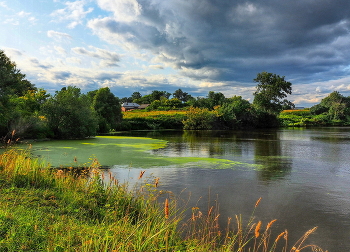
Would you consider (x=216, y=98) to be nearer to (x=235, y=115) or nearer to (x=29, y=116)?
(x=235, y=115)

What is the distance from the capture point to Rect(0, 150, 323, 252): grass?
10.9 feet

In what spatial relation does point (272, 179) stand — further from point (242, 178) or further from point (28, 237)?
point (28, 237)

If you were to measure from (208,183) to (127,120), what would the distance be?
44617 mm

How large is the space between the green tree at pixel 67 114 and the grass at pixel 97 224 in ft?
63.3

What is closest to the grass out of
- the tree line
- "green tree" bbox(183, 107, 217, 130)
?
the tree line

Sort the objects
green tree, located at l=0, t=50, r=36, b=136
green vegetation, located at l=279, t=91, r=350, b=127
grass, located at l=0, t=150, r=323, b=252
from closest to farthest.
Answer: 1. grass, located at l=0, t=150, r=323, b=252
2. green tree, located at l=0, t=50, r=36, b=136
3. green vegetation, located at l=279, t=91, r=350, b=127

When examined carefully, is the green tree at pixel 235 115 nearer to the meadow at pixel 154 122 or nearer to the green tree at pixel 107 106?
the meadow at pixel 154 122

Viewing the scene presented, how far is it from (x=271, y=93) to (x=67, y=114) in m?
58.4

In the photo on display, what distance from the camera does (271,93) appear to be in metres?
70.6

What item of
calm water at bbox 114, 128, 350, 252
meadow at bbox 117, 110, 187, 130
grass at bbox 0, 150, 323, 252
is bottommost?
calm water at bbox 114, 128, 350, 252

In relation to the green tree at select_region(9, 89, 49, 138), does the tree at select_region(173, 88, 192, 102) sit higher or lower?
higher

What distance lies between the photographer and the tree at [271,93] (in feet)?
230

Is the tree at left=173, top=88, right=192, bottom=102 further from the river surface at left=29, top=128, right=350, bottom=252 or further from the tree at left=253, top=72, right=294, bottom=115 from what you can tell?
the river surface at left=29, top=128, right=350, bottom=252

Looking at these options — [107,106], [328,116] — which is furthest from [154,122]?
[328,116]
